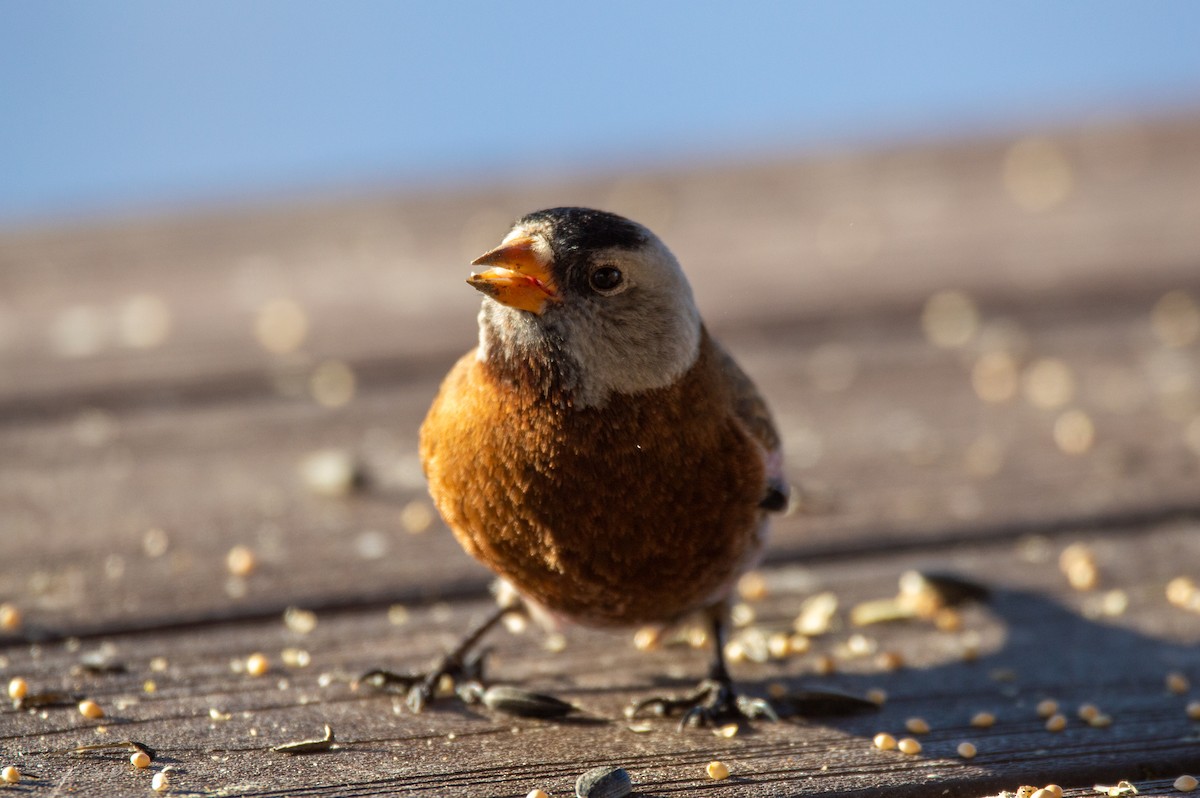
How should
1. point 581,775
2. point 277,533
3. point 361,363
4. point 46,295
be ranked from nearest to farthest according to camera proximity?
point 581,775 → point 277,533 → point 361,363 → point 46,295

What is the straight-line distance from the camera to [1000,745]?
A: 6.98ft

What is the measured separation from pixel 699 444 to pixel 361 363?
6.20 feet

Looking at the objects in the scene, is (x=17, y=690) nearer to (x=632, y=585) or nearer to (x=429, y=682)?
(x=429, y=682)

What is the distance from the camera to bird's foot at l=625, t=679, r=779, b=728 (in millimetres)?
2225

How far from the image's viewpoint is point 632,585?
2264 millimetres

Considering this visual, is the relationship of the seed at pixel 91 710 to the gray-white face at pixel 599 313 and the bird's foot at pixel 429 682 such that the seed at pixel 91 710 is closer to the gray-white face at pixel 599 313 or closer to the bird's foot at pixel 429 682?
the bird's foot at pixel 429 682

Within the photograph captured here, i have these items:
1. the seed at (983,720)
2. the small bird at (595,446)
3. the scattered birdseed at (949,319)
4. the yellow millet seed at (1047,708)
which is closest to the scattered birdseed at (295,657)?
Result: the small bird at (595,446)

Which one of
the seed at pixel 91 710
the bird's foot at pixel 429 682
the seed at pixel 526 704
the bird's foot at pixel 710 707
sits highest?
the seed at pixel 91 710

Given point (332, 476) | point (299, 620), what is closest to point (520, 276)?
point (299, 620)

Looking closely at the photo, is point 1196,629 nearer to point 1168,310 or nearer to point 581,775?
point 581,775

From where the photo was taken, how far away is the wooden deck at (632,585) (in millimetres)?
2096

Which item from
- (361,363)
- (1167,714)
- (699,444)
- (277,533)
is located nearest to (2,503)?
(277,533)

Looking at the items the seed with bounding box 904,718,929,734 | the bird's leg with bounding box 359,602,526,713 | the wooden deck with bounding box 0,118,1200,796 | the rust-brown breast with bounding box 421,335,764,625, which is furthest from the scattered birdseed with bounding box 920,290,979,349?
the bird's leg with bounding box 359,602,526,713

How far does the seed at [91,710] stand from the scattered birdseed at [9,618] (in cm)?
36
